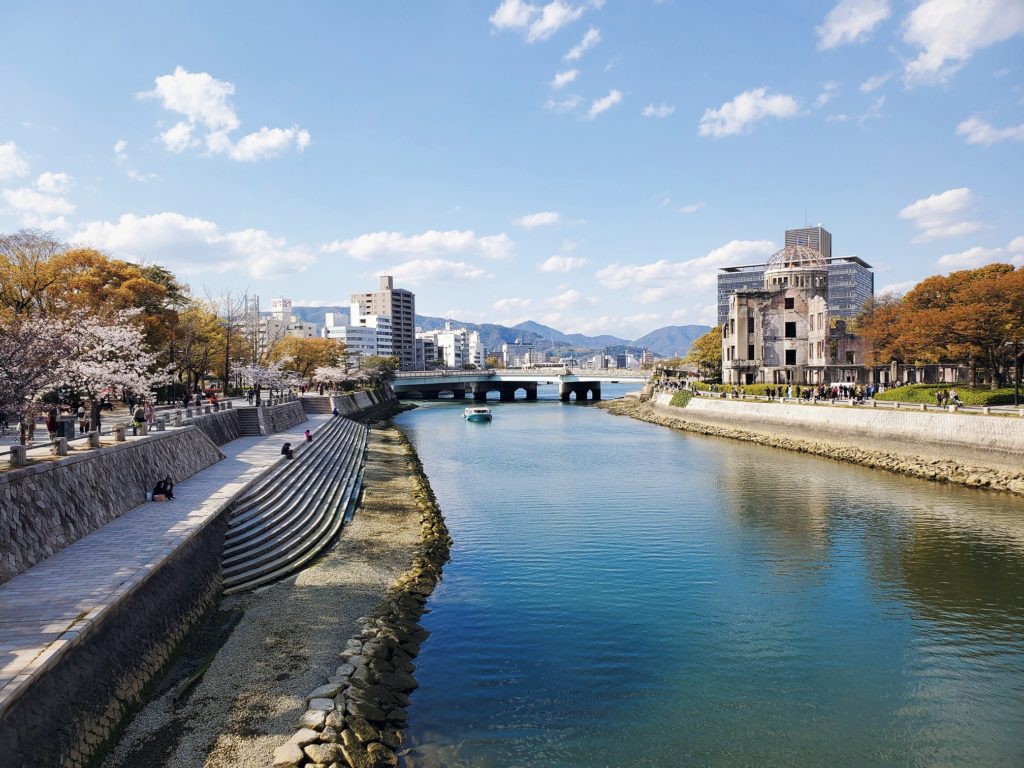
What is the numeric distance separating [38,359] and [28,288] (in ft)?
85.0

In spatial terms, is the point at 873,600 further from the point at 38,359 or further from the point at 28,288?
the point at 28,288

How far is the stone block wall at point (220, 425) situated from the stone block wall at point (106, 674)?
65.4 feet

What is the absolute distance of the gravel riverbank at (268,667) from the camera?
497 inches

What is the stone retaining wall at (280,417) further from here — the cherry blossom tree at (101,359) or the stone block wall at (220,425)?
the cherry blossom tree at (101,359)

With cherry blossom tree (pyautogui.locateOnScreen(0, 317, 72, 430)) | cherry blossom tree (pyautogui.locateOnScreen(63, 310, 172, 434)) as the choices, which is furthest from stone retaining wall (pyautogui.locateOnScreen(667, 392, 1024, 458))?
cherry blossom tree (pyautogui.locateOnScreen(63, 310, 172, 434))

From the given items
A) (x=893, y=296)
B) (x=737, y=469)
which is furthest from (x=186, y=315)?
(x=893, y=296)

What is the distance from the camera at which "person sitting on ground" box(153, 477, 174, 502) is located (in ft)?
80.4

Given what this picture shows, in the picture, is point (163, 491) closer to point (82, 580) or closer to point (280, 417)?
point (82, 580)

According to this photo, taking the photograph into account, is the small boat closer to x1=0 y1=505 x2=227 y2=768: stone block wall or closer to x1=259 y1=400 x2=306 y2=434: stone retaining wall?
x1=259 y1=400 x2=306 y2=434: stone retaining wall

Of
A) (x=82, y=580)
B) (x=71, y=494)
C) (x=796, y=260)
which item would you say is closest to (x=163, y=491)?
(x=71, y=494)

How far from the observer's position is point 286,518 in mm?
27312

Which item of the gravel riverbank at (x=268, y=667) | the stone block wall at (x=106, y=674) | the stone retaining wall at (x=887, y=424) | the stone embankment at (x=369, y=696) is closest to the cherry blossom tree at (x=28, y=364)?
the stone block wall at (x=106, y=674)

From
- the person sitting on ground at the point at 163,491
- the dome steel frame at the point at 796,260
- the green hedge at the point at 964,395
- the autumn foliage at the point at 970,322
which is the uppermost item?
the dome steel frame at the point at 796,260

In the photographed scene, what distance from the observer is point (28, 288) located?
140ft
